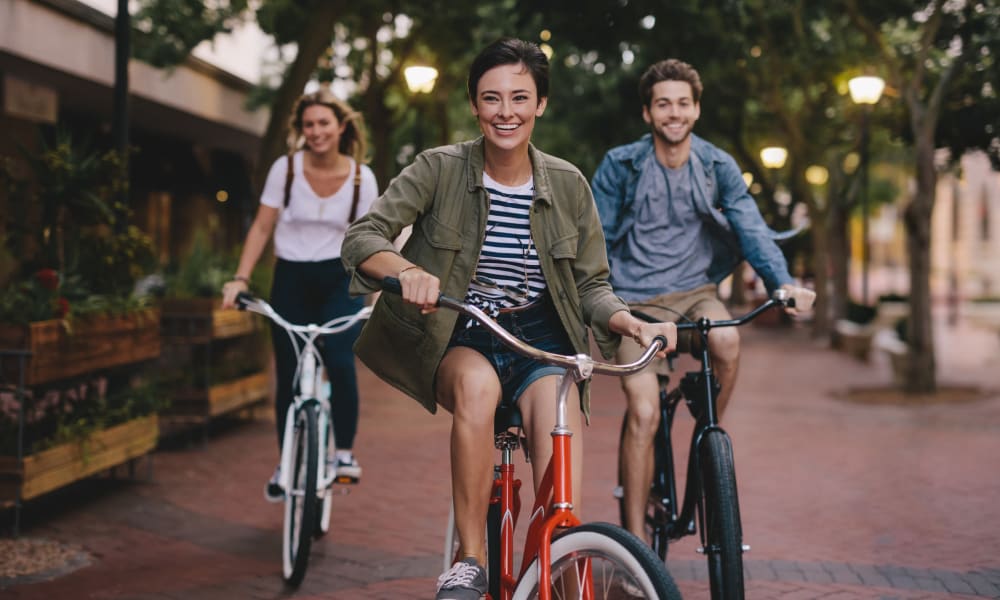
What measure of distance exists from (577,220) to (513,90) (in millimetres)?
444

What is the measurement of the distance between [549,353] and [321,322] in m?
3.12

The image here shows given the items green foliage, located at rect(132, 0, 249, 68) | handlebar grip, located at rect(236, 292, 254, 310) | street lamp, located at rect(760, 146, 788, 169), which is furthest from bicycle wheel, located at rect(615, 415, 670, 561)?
street lamp, located at rect(760, 146, 788, 169)

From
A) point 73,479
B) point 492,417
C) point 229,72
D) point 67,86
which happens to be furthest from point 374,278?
point 229,72

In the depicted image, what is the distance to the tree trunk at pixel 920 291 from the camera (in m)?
13.5

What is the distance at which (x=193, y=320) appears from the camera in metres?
9.37

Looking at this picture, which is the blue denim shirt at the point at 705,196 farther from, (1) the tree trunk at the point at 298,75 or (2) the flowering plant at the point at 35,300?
(1) the tree trunk at the point at 298,75

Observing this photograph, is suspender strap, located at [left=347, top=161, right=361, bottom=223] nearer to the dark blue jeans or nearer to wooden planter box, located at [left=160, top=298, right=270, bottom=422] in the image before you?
the dark blue jeans

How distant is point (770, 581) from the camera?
544 centimetres

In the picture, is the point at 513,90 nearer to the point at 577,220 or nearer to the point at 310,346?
the point at 577,220

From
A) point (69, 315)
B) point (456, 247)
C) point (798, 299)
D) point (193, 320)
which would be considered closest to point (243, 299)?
point (69, 315)

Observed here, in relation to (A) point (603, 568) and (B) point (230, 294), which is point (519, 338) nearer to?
(A) point (603, 568)

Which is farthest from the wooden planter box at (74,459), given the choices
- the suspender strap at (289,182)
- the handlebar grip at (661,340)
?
the handlebar grip at (661,340)

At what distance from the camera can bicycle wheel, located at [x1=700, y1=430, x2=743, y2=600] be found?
3.81m

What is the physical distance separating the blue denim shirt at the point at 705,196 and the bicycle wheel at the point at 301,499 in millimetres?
1484
